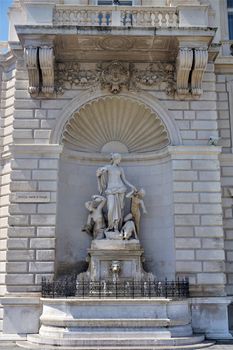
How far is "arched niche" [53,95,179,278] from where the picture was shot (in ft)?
49.7

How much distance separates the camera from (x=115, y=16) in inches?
607

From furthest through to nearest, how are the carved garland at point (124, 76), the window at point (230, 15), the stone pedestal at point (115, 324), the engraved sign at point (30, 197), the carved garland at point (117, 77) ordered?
the window at point (230, 15), the carved garland at point (117, 77), the carved garland at point (124, 76), the engraved sign at point (30, 197), the stone pedestal at point (115, 324)

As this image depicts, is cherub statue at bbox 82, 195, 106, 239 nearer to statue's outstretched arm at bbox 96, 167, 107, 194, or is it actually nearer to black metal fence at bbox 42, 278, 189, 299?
statue's outstretched arm at bbox 96, 167, 107, 194

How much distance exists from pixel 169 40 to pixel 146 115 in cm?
260

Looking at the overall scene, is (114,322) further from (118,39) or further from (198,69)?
(118,39)

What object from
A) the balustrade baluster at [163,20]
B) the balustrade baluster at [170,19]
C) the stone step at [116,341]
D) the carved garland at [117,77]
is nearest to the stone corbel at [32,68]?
the carved garland at [117,77]

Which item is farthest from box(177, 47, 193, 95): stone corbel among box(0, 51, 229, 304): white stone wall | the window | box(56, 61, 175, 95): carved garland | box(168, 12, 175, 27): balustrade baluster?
the window

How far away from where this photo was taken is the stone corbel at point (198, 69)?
15.0 metres

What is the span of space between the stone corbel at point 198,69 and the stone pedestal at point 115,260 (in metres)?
5.52

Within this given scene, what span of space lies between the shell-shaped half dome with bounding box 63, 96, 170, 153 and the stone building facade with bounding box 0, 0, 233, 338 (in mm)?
38

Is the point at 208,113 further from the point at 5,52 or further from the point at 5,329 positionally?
the point at 5,329

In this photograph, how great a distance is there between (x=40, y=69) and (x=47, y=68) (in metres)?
0.28

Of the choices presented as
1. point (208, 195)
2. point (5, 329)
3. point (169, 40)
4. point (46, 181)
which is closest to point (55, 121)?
point (46, 181)

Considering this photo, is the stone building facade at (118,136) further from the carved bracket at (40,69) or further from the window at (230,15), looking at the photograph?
the window at (230,15)
